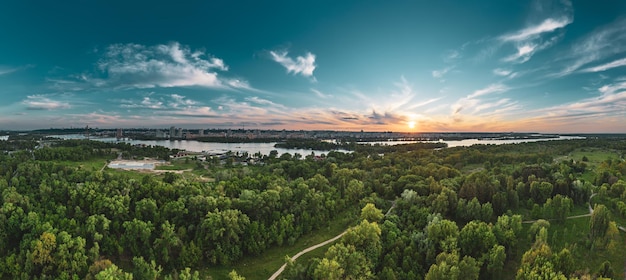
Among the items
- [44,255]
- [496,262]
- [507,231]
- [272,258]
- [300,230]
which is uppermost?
A: [507,231]

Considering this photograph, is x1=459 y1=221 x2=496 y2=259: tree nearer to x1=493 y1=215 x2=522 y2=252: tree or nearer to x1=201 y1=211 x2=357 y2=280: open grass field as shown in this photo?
x1=493 y1=215 x2=522 y2=252: tree

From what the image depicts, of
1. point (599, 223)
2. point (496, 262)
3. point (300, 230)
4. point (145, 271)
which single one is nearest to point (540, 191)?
point (599, 223)

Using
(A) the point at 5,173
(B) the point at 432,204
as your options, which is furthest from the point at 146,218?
(A) the point at 5,173

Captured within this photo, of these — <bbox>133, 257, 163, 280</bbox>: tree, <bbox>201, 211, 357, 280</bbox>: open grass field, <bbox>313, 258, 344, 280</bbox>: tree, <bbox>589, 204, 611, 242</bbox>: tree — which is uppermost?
<bbox>589, 204, 611, 242</bbox>: tree

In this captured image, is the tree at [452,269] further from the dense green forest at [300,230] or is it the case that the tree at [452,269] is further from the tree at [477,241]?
the tree at [477,241]

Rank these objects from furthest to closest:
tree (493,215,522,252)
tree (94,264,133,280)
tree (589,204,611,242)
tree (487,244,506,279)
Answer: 1. tree (589,204,611,242)
2. tree (493,215,522,252)
3. tree (487,244,506,279)
4. tree (94,264,133,280)

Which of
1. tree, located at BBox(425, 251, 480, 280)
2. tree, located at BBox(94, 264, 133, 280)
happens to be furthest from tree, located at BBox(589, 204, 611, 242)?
tree, located at BBox(94, 264, 133, 280)

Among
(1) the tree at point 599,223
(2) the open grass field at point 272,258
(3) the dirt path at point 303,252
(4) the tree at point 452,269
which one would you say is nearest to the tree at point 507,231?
(4) the tree at point 452,269

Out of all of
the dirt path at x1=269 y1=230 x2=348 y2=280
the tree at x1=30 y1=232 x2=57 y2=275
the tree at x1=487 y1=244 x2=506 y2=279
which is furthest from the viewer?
the dirt path at x1=269 y1=230 x2=348 y2=280

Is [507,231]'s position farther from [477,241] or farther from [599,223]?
[599,223]
